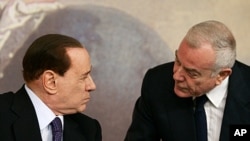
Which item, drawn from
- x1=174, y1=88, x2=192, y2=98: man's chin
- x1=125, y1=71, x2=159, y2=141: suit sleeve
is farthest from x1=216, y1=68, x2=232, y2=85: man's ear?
x1=125, y1=71, x2=159, y2=141: suit sleeve

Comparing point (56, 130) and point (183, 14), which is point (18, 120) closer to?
point (56, 130)

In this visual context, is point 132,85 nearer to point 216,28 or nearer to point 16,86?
point 16,86

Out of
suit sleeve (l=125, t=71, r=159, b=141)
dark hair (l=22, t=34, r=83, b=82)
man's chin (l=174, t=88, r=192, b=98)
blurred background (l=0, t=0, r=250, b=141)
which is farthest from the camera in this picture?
blurred background (l=0, t=0, r=250, b=141)

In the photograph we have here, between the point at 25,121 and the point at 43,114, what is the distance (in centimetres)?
6

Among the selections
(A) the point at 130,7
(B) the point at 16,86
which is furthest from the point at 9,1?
(A) the point at 130,7

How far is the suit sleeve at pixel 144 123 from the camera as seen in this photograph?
1773 mm

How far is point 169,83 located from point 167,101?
0.23 ft

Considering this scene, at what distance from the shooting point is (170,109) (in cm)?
A: 178

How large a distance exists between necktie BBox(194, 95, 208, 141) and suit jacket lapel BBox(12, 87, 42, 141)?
2.01 ft

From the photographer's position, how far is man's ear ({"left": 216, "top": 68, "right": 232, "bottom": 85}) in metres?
1.62

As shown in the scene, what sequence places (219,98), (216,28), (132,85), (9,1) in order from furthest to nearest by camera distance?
(132,85) → (9,1) → (219,98) → (216,28)

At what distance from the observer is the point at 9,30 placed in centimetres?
215

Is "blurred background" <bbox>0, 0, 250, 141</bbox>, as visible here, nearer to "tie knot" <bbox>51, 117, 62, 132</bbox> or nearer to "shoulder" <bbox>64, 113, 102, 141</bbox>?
"shoulder" <bbox>64, 113, 102, 141</bbox>

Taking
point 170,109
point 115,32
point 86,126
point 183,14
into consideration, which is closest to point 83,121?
point 86,126
